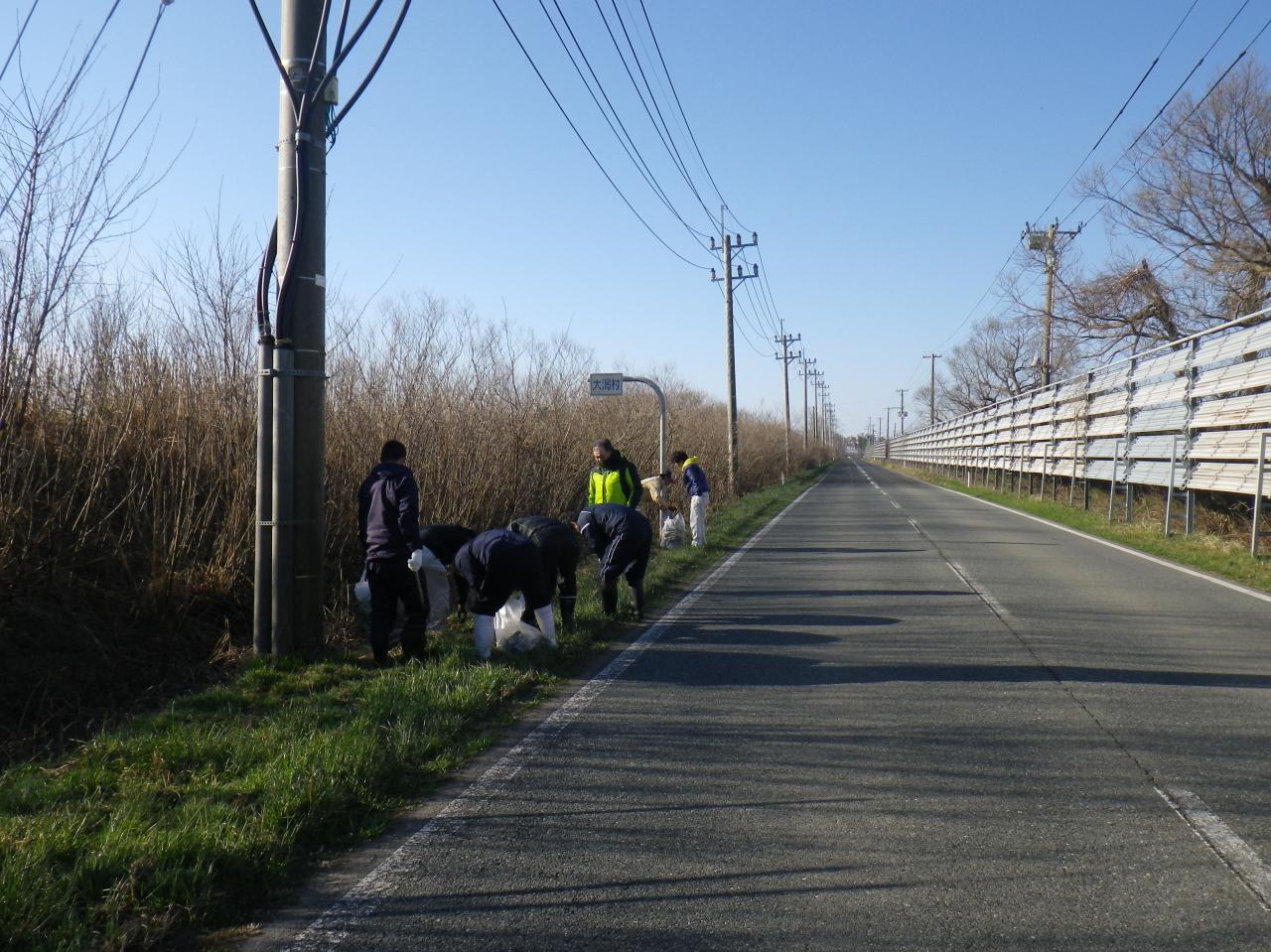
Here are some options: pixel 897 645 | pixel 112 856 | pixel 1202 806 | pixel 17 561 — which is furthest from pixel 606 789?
pixel 17 561

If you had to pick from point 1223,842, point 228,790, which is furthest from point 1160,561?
point 228,790

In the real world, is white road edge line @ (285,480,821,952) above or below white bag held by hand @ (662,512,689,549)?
below

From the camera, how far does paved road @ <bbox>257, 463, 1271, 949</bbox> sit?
131 inches

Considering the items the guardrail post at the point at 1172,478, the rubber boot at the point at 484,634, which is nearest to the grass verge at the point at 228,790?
the rubber boot at the point at 484,634

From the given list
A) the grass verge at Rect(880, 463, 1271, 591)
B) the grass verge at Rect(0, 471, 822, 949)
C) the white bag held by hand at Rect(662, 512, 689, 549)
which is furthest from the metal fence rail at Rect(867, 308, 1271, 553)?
the grass verge at Rect(0, 471, 822, 949)

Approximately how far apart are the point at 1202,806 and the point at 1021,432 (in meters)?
35.0

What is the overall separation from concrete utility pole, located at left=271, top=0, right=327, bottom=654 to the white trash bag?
1.36m

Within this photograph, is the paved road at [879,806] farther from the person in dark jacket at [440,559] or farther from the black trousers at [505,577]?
the person in dark jacket at [440,559]

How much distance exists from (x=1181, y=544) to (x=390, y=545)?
14290 millimetres

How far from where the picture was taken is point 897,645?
7.97 m

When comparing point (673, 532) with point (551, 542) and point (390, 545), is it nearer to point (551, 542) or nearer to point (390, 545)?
point (551, 542)

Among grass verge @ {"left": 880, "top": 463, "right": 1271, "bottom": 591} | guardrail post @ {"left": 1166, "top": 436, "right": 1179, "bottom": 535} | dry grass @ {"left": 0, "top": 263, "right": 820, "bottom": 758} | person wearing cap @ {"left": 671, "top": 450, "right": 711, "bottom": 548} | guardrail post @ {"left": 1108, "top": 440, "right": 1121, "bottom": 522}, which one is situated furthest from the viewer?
guardrail post @ {"left": 1108, "top": 440, "right": 1121, "bottom": 522}

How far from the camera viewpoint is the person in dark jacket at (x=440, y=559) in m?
7.93

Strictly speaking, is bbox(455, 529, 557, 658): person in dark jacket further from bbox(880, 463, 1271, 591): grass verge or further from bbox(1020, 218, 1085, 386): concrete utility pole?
bbox(1020, 218, 1085, 386): concrete utility pole
